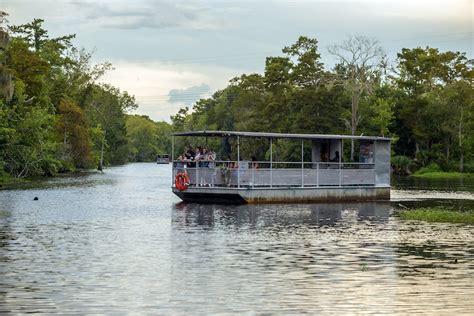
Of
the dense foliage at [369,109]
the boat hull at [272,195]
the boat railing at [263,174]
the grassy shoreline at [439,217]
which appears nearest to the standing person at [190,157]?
the boat railing at [263,174]

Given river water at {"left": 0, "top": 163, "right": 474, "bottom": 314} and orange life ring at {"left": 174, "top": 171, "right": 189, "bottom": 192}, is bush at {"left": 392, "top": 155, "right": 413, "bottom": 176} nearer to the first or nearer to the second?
orange life ring at {"left": 174, "top": 171, "right": 189, "bottom": 192}

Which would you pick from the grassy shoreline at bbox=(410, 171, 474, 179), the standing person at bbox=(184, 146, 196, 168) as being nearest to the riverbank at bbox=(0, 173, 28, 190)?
the standing person at bbox=(184, 146, 196, 168)

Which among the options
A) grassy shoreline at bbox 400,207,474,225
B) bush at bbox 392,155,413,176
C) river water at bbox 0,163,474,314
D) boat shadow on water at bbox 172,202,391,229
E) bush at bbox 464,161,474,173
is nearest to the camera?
river water at bbox 0,163,474,314

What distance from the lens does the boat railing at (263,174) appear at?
144ft

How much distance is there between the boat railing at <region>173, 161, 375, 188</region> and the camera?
43.8 meters

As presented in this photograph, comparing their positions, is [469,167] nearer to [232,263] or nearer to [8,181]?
[8,181]

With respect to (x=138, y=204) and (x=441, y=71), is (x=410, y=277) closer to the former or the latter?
(x=138, y=204)

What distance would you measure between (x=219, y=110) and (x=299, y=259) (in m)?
148

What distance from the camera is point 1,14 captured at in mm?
58125

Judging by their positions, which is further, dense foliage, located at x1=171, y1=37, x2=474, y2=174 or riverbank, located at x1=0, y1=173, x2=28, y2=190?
dense foliage, located at x1=171, y1=37, x2=474, y2=174

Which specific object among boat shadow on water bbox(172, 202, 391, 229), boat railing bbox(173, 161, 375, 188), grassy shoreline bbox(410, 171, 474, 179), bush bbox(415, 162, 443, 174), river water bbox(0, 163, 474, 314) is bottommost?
river water bbox(0, 163, 474, 314)

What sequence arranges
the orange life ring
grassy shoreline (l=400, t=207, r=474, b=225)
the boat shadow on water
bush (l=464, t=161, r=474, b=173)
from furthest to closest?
bush (l=464, t=161, r=474, b=173) < the orange life ring < grassy shoreline (l=400, t=207, r=474, b=225) < the boat shadow on water

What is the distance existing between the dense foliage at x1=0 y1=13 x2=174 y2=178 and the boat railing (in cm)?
1712

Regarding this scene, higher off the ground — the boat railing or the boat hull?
the boat railing
